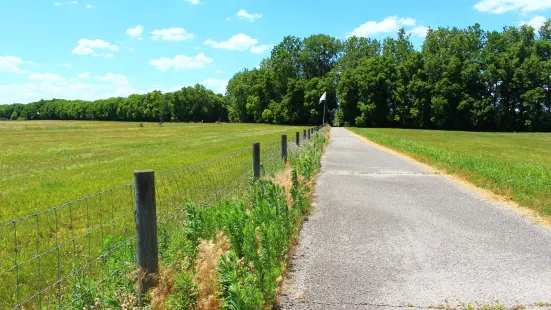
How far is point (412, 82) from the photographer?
77125 mm

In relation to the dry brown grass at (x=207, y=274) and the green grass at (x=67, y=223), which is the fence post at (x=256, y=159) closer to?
the green grass at (x=67, y=223)

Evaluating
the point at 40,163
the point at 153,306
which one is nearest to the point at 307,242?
the point at 153,306

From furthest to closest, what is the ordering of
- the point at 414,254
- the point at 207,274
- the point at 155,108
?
the point at 155,108 → the point at 414,254 → the point at 207,274

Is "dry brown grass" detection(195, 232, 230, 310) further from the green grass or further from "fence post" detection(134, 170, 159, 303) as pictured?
the green grass

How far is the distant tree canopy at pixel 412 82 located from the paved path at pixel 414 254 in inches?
2761

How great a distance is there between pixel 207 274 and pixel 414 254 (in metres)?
2.77

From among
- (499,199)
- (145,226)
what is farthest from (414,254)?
(499,199)

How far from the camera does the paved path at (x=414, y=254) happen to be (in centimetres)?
400

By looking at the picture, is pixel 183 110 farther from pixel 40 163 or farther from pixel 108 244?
pixel 108 244

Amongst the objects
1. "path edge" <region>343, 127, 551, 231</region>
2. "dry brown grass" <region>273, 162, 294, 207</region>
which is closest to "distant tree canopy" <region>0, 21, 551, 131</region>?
"path edge" <region>343, 127, 551, 231</region>

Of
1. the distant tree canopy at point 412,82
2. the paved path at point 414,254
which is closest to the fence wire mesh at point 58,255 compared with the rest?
the paved path at point 414,254

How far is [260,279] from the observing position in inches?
152

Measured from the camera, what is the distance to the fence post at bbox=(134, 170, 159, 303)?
133 inches

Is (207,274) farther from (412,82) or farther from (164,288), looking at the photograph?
(412,82)
